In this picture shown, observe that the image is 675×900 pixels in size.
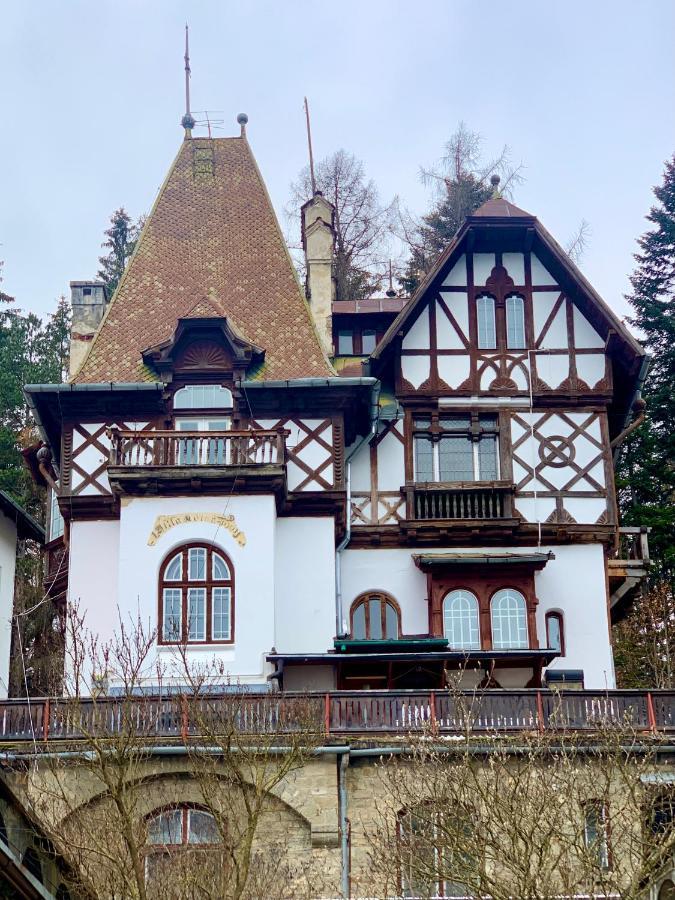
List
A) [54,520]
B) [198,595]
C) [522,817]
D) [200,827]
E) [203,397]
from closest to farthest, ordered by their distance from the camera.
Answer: [522,817], [200,827], [198,595], [203,397], [54,520]

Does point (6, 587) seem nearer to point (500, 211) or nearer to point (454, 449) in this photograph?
point (454, 449)

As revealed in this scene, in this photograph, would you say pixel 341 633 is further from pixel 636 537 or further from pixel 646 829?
pixel 646 829

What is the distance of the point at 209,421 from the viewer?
118ft

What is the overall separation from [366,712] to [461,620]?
819 cm

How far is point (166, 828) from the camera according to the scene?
26953 millimetres

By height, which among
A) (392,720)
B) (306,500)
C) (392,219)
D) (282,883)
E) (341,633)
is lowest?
(282,883)

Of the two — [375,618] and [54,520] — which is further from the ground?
[54,520]

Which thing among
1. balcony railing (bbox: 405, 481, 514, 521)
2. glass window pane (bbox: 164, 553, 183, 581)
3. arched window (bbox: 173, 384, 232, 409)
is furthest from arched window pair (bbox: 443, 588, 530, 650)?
arched window (bbox: 173, 384, 232, 409)

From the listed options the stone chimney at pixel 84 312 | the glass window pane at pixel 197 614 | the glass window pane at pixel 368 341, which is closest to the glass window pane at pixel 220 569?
the glass window pane at pixel 197 614

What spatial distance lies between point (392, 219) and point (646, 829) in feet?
126

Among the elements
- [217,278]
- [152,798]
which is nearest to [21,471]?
[217,278]

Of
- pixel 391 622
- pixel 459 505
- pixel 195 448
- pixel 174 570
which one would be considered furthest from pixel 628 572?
pixel 174 570

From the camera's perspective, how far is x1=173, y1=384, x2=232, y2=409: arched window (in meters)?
35.8

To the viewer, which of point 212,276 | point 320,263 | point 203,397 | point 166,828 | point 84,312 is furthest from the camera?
point 320,263
